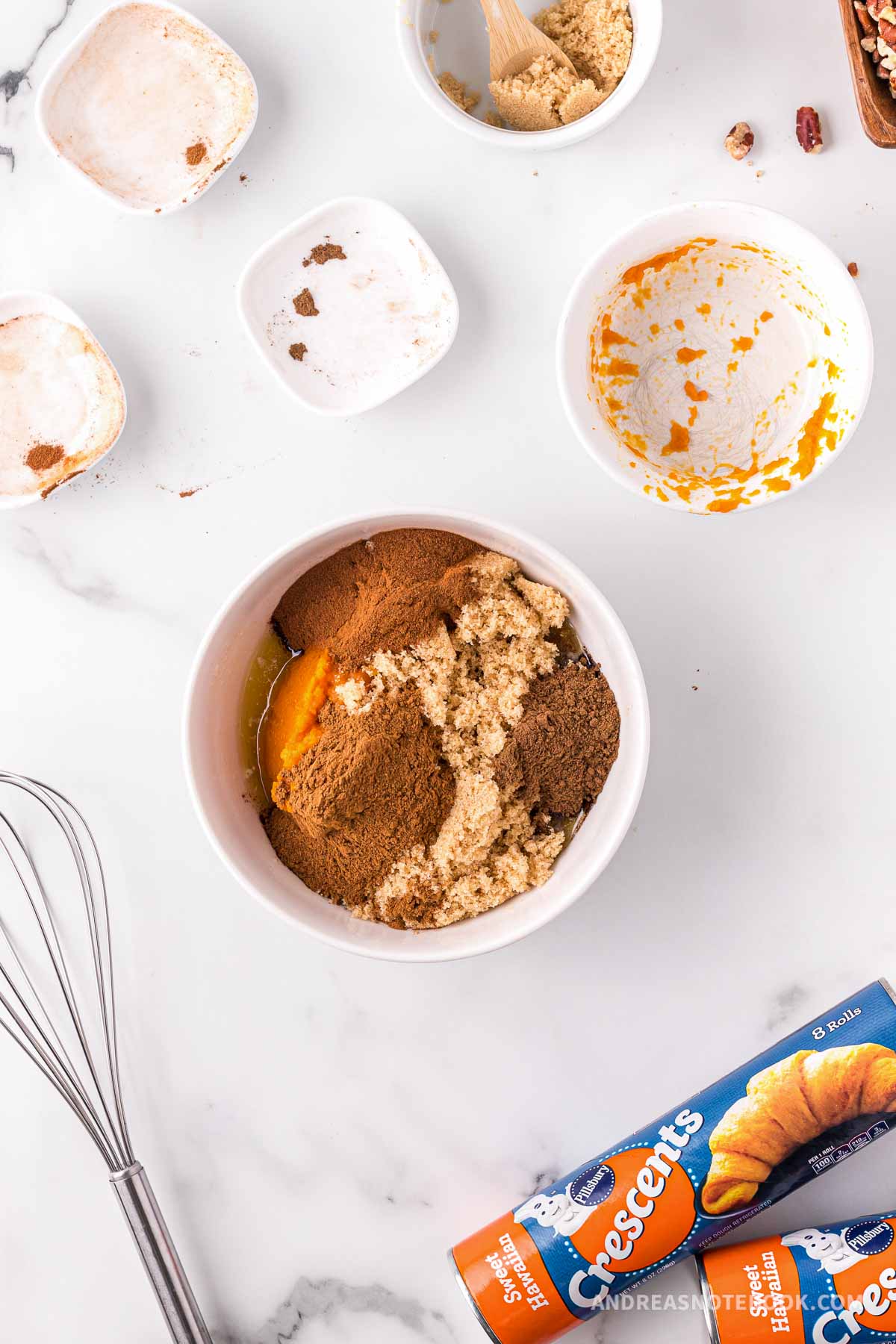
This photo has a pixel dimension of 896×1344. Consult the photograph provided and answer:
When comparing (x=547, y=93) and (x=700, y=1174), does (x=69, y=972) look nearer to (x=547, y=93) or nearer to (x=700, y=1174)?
(x=700, y=1174)

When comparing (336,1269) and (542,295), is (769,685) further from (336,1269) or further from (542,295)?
(336,1269)

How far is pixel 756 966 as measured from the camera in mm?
1018

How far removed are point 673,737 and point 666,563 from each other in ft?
0.60

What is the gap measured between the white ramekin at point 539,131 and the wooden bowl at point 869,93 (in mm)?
172

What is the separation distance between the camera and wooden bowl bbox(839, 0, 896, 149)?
0.85m

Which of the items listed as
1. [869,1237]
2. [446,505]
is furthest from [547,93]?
[869,1237]

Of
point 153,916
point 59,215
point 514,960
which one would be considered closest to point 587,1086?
point 514,960

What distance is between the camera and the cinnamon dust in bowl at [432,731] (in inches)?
33.6

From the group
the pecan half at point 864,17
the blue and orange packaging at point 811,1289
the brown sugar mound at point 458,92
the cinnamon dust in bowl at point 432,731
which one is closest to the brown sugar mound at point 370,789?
the cinnamon dust in bowl at point 432,731

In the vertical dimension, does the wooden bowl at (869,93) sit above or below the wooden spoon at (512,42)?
below

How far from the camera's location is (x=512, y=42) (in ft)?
3.07

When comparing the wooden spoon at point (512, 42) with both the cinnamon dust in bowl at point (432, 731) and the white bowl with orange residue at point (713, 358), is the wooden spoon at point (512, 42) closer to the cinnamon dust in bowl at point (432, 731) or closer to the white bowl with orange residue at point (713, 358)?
the white bowl with orange residue at point (713, 358)

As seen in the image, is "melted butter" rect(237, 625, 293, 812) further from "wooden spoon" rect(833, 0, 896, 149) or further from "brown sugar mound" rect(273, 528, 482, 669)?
"wooden spoon" rect(833, 0, 896, 149)

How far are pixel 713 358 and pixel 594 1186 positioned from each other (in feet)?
2.71
